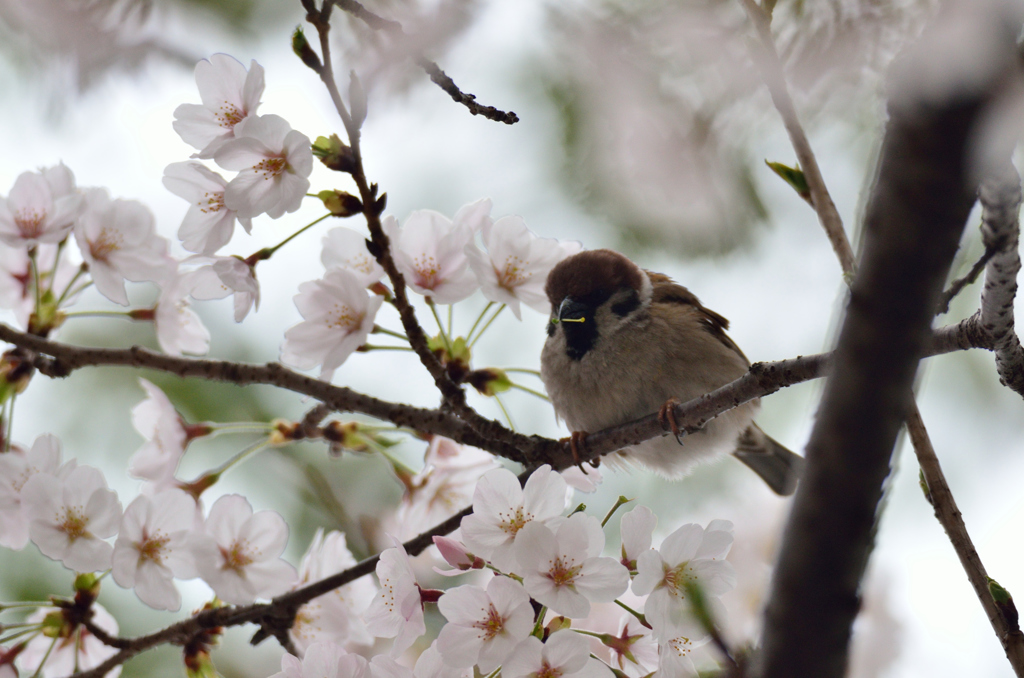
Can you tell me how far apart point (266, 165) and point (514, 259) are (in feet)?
1.61

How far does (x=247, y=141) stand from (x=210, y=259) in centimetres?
25

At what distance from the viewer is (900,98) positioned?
30cm

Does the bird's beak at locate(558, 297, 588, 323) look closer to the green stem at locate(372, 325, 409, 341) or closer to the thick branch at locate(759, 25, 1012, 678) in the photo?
the green stem at locate(372, 325, 409, 341)

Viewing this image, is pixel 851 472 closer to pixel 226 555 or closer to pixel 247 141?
pixel 247 141

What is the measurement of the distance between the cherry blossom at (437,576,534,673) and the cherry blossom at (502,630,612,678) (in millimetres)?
16

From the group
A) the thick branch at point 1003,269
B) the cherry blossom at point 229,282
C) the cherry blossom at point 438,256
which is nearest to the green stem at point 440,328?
the cherry blossom at point 438,256

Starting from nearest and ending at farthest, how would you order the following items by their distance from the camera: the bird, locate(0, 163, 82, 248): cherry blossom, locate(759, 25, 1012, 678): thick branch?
locate(759, 25, 1012, 678): thick branch < locate(0, 163, 82, 248): cherry blossom < the bird

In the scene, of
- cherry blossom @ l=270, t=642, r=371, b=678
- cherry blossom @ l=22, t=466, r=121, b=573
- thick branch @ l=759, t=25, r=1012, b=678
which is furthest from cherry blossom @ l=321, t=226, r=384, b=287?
thick branch @ l=759, t=25, r=1012, b=678

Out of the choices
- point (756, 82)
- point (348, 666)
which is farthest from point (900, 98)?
point (348, 666)

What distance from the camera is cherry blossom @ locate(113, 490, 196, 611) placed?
1.29 m

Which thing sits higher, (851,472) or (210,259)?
(210,259)

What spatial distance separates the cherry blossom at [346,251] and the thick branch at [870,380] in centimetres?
121

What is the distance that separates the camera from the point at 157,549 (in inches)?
52.0

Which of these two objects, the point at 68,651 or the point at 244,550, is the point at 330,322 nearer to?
the point at 244,550
